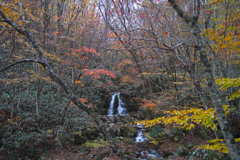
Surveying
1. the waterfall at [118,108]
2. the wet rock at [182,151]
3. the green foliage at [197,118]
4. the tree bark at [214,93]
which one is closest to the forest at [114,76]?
the wet rock at [182,151]

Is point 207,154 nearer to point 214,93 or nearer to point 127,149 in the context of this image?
point 127,149

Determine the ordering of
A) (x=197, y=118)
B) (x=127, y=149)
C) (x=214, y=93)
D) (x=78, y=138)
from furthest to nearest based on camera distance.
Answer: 1. (x=78, y=138)
2. (x=127, y=149)
3. (x=197, y=118)
4. (x=214, y=93)

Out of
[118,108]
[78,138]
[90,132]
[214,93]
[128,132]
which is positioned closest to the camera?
[214,93]

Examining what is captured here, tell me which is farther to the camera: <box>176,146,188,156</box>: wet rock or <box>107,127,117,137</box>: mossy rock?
<box>107,127,117,137</box>: mossy rock

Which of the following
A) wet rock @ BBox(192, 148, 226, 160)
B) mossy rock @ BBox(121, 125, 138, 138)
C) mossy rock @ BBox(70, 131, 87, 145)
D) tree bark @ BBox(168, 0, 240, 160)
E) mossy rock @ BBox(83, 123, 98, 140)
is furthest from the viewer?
mossy rock @ BBox(121, 125, 138, 138)

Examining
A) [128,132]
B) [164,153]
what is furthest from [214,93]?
[128,132]

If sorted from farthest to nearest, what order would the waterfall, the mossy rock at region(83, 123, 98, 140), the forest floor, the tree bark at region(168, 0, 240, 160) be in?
the waterfall
the mossy rock at region(83, 123, 98, 140)
the forest floor
the tree bark at region(168, 0, 240, 160)

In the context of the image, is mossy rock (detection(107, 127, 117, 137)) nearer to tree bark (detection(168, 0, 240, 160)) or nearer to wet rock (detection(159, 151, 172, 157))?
wet rock (detection(159, 151, 172, 157))

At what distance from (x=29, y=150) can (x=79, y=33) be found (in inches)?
270

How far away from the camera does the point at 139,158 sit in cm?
641

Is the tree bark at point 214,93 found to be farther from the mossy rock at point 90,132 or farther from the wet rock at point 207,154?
the mossy rock at point 90,132

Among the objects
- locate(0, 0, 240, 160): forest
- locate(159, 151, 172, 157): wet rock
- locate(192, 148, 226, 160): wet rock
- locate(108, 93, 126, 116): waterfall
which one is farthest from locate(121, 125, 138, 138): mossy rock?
locate(108, 93, 126, 116): waterfall

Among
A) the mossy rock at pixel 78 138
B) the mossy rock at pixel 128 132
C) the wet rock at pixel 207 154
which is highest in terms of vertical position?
the wet rock at pixel 207 154

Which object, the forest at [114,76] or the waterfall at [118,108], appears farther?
the waterfall at [118,108]
